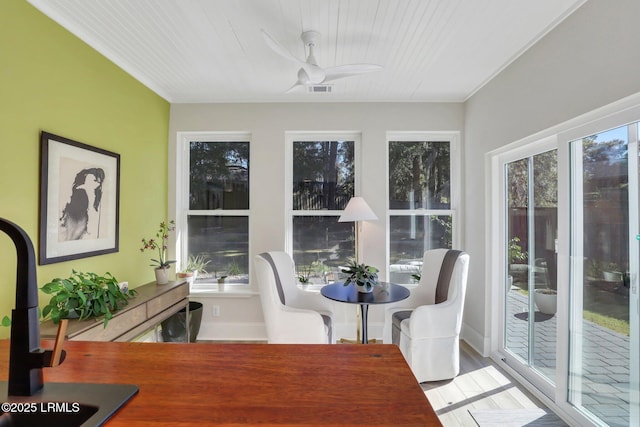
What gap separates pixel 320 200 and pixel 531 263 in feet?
7.08

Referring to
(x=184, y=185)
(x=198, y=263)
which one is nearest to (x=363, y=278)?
(x=198, y=263)

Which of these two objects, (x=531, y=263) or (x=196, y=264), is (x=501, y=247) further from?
(x=196, y=264)

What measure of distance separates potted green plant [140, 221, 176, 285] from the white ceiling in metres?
1.48

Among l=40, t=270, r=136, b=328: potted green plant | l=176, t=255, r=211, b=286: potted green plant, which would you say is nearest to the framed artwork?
l=40, t=270, r=136, b=328: potted green plant

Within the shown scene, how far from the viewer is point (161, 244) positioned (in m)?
3.52

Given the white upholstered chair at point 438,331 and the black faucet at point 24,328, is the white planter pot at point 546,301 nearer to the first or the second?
the white upholstered chair at point 438,331

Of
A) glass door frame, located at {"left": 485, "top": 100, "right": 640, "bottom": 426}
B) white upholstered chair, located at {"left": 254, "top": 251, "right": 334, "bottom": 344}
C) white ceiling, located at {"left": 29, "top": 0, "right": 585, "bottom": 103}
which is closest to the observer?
glass door frame, located at {"left": 485, "top": 100, "right": 640, "bottom": 426}

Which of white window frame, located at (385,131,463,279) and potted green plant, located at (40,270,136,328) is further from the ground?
white window frame, located at (385,131,463,279)

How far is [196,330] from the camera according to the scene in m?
3.38

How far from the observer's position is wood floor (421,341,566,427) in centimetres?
231

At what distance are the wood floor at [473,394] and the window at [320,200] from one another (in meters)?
1.61

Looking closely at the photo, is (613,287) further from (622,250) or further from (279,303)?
(279,303)

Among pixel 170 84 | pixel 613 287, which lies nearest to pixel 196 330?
pixel 170 84

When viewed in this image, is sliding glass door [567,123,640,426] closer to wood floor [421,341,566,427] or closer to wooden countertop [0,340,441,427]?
wood floor [421,341,566,427]
